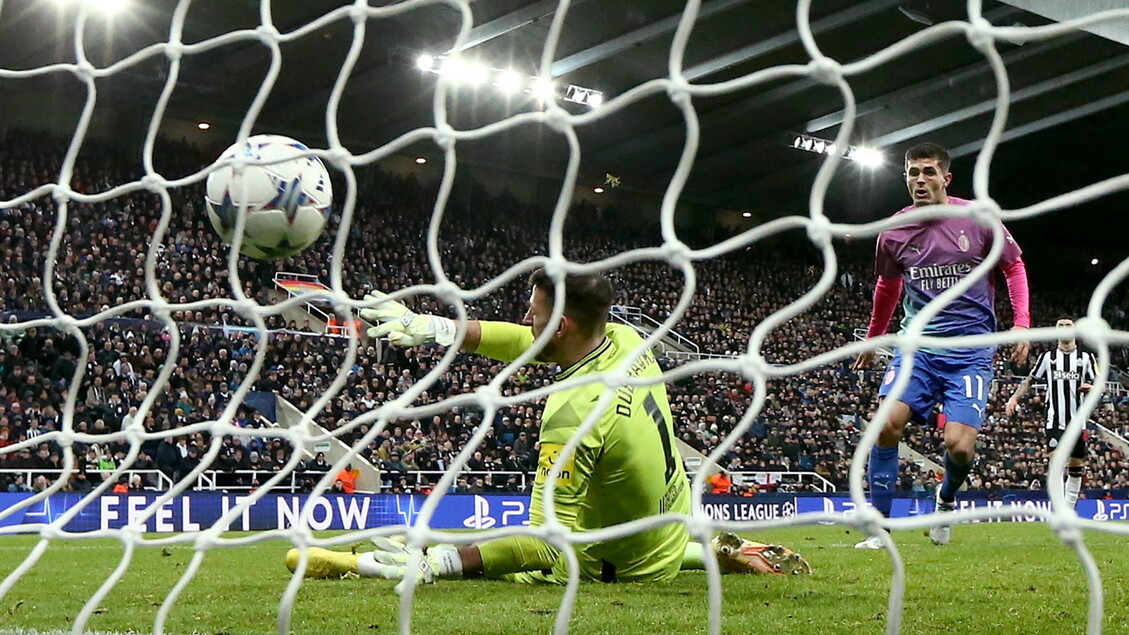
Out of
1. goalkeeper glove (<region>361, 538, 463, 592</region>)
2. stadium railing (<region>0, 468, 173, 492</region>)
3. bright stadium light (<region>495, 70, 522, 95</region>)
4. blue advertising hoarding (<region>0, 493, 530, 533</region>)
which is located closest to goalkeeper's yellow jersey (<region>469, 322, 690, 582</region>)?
goalkeeper glove (<region>361, 538, 463, 592</region>)

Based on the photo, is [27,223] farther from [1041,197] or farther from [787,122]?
[1041,197]

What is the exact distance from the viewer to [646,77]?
22.7 metres

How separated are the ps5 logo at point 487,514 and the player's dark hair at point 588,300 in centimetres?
966

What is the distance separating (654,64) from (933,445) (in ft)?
29.4

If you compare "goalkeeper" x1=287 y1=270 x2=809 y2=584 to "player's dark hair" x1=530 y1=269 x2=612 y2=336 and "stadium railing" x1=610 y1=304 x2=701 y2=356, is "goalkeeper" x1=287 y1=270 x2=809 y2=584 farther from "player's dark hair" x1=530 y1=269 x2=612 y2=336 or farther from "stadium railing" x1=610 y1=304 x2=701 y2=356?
"stadium railing" x1=610 y1=304 x2=701 y2=356

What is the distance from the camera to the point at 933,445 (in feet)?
77.5

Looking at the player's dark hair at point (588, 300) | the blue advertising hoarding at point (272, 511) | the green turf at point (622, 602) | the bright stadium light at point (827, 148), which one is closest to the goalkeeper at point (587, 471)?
the player's dark hair at point (588, 300)

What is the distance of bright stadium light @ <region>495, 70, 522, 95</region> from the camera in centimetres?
2159

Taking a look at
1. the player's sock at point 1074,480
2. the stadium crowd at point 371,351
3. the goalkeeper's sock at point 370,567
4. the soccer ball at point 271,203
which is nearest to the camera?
the soccer ball at point 271,203

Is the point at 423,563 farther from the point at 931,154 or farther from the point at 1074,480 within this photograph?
the point at 1074,480

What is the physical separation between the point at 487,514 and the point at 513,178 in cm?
1505

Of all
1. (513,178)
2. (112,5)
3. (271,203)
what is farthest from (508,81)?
(271,203)

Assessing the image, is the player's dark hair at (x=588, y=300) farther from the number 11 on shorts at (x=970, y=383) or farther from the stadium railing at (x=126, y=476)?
the stadium railing at (x=126, y=476)

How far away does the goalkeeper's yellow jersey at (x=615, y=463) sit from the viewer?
4.71m
